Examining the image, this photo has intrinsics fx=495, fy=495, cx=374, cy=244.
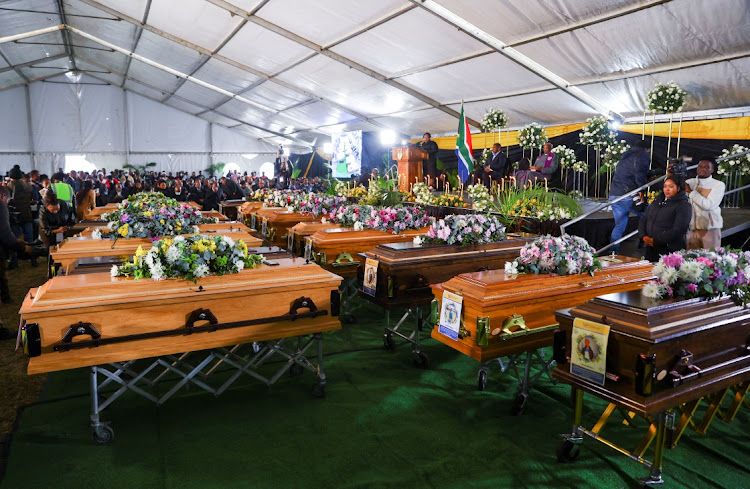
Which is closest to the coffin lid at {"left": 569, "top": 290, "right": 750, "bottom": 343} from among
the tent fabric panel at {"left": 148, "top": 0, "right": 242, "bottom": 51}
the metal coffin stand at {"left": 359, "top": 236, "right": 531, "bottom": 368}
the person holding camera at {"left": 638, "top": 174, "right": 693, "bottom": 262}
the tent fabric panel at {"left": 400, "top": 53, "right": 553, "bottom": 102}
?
the metal coffin stand at {"left": 359, "top": 236, "right": 531, "bottom": 368}

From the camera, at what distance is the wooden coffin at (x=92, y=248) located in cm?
441

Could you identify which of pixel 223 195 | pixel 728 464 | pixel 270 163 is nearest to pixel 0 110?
pixel 270 163

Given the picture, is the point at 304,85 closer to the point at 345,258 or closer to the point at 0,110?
the point at 345,258

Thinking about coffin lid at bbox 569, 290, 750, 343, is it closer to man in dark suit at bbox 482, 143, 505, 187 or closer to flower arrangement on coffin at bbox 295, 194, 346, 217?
flower arrangement on coffin at bbox 295, 194, 346, 217

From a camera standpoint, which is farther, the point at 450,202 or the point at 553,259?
the point at 450,202

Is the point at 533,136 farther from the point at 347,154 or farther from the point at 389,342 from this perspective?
the point at 347,154

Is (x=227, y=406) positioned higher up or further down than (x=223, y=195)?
further down

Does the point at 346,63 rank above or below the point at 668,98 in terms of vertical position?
above

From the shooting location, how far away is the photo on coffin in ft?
56.2

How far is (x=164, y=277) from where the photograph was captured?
3004 millimetres

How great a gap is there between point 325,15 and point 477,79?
3283mm

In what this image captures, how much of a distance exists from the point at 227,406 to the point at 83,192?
23.0 ft

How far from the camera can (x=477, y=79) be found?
10148 mm

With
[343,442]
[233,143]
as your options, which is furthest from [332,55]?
[233,143]
